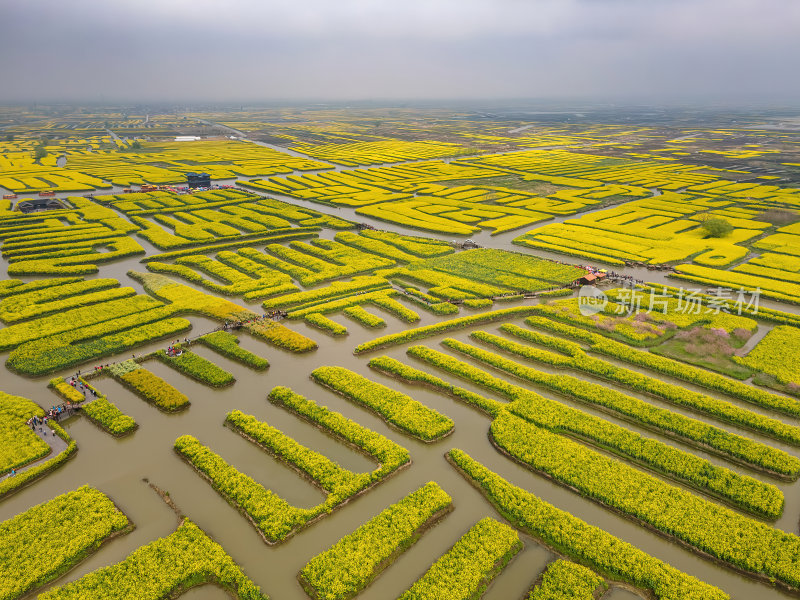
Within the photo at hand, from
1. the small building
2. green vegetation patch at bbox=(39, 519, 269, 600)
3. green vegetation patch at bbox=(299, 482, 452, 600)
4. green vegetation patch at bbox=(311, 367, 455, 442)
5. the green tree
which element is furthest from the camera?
the small building

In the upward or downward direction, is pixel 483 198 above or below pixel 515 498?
above

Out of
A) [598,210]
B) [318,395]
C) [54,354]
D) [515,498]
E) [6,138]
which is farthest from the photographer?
[6,138]

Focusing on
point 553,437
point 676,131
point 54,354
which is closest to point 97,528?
point 54,354

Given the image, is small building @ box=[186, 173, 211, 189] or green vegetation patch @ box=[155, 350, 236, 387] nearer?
green vegetation patch @ box=[155, 350, 236, 387]

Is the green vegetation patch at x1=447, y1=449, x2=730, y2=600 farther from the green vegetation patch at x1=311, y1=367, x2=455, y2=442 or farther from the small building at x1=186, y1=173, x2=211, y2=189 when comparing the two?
the small building at x1=186, y1=173, x2=211, y2=189

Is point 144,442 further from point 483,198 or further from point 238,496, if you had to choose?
point 483,198

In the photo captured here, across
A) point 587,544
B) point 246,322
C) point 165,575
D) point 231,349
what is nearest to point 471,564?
point 587,544

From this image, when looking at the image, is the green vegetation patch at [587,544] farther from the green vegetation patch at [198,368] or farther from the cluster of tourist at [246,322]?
the cluster of tourist at [246,322]

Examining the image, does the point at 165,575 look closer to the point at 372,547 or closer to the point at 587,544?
the point at 372,547

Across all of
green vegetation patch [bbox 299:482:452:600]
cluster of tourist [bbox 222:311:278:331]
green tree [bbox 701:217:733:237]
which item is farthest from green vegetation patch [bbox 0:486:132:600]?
green tree [bbox 701:217:733:237]
